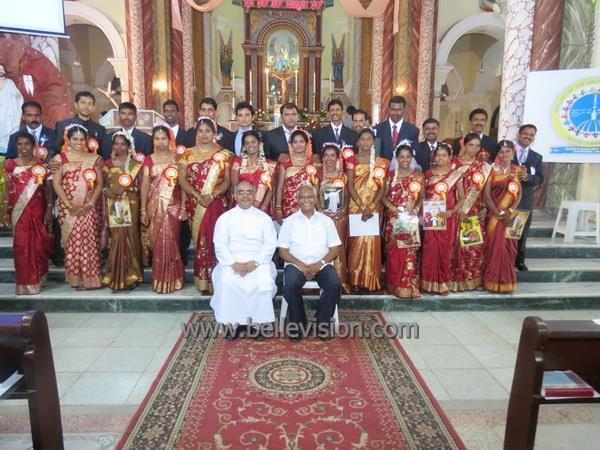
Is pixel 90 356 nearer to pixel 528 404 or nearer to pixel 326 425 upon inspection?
pixel 326 425

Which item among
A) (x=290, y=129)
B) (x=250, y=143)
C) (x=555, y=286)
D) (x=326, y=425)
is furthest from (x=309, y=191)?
(x=555, y=286)

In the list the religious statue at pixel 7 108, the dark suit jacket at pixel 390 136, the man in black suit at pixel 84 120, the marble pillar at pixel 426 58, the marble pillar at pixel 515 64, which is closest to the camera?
the man in black suit at pixel 84 120

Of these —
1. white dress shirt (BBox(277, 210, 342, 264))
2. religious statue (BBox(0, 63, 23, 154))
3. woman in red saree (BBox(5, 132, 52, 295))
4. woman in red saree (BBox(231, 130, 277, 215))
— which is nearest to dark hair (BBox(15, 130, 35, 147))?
woman in red saree (BBox(5, 132, 52, 295))

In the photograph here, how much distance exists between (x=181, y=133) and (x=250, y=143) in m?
1.34

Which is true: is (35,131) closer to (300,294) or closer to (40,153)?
(40,153)

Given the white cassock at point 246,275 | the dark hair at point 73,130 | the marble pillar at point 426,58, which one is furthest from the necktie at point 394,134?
the marble pillar at point 426,58

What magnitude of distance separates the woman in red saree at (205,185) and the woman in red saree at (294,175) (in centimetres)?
53

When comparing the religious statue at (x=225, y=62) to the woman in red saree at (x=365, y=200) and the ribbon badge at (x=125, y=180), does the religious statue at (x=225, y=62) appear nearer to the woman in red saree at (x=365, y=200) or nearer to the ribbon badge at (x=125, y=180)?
→ the ribbon badge at (x=125, y=180)

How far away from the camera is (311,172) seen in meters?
4.28

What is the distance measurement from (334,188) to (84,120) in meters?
2.77

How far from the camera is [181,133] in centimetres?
518

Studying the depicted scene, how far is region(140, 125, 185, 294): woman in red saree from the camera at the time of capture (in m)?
4.38

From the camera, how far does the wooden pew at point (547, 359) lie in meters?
1.89

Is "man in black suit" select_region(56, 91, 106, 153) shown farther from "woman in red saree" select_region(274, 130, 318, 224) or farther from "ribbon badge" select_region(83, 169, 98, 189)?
"woman in red saree" select_region(274, 130, 318, 224)
